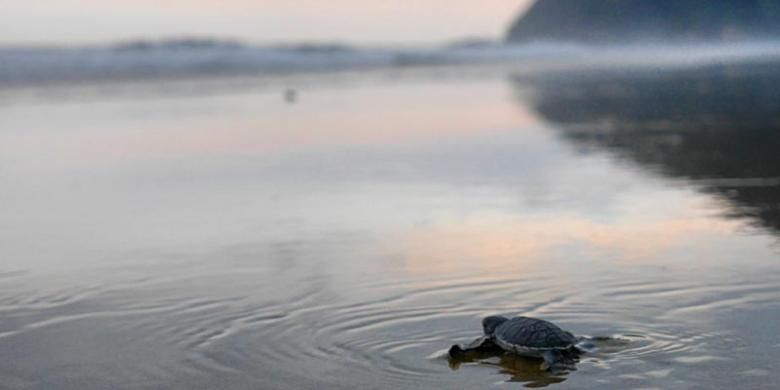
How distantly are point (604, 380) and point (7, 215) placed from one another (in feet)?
20.4

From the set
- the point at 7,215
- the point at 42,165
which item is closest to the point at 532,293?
the point at 7,215

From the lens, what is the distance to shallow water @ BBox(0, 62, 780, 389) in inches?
199

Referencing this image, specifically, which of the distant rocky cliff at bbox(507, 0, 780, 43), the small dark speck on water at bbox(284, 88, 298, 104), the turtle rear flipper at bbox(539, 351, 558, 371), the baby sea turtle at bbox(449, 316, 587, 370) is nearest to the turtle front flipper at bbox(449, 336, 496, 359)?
the baby sea turtle at bbox(449, 316, 587, 370)

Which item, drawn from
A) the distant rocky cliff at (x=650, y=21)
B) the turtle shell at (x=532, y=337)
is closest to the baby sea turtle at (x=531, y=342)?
the turtle shell at (x=532, y=337)

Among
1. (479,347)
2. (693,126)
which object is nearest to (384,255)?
(479,347)

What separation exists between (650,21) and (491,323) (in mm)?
78016

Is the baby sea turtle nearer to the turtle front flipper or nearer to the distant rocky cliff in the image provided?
the turtle front flipper

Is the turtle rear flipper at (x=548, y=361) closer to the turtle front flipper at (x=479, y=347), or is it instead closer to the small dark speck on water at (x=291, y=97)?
the turtle front flipper at (x=479, y=347)

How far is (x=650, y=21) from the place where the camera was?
80250 millimetres

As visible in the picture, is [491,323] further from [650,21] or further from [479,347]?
[650,21]

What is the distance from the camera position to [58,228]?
865 cm

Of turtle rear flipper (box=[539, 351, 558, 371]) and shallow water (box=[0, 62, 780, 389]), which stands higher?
shallow water (box=[0, 62, 780, 389])

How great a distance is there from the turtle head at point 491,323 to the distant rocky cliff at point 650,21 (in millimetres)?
65611

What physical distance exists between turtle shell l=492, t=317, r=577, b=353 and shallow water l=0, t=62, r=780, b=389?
105mm
